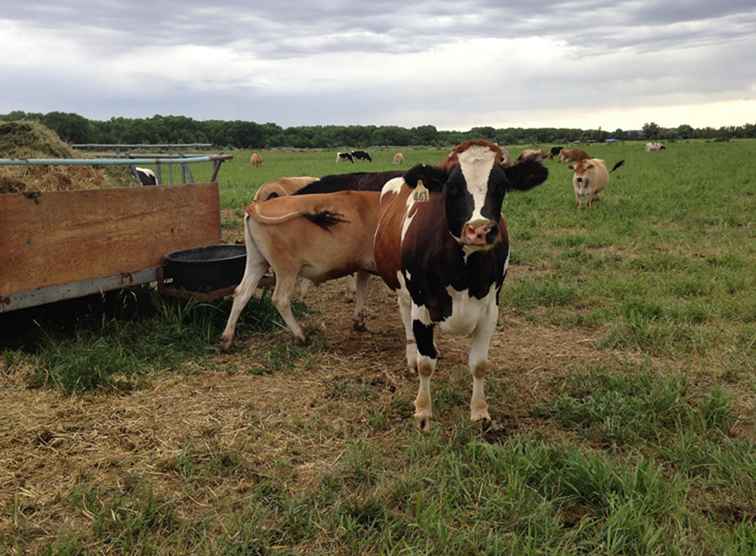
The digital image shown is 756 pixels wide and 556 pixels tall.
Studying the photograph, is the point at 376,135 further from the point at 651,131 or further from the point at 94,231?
the point at 94,231

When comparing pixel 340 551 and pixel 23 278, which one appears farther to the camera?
pixel 23 278

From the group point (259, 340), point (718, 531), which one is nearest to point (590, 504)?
point (718, 531)

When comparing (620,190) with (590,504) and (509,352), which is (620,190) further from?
(590,504)

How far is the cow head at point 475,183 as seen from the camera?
340 cm

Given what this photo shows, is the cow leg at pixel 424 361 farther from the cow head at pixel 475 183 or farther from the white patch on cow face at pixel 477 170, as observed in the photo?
the white patch on cow face at pixel 477 170

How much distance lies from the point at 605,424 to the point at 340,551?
1.98 meters

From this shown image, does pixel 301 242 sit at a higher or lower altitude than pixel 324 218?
lower

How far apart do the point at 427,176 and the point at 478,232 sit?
64cm

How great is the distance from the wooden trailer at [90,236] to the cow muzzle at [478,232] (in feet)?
11.0

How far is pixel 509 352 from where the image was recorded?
5535 millimetres

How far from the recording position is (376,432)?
409cm

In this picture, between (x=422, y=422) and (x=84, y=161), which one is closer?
(x=422, y=422)

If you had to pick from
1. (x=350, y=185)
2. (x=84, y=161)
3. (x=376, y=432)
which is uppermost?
(x=84, y=161)

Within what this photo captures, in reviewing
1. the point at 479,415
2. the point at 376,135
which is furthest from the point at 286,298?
the point at 376,135
